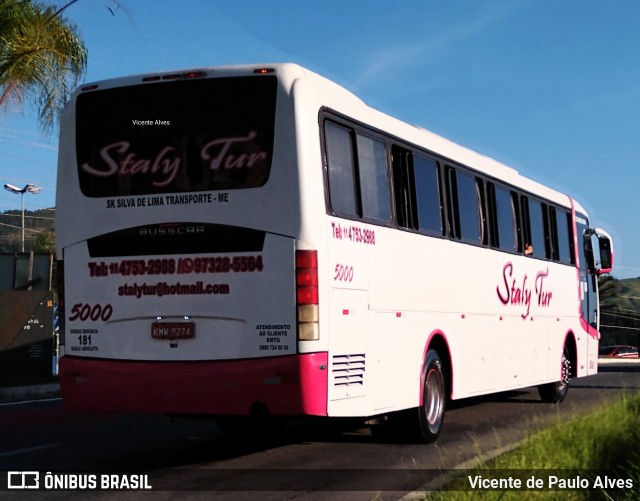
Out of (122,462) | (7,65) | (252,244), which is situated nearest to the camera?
(252,244)

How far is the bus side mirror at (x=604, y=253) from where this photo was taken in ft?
71.9

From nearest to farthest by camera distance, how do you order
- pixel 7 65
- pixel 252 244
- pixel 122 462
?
pixel 252 244 → pixel 122 462 → pixel 7 65

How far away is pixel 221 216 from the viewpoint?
403 inches

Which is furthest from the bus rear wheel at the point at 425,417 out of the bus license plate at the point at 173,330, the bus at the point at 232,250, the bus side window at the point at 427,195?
the bus license plate at the point at 173,330

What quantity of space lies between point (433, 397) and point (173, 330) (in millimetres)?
3819

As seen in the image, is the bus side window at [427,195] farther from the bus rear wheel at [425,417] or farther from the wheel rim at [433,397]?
the wheel rim at [433,397]

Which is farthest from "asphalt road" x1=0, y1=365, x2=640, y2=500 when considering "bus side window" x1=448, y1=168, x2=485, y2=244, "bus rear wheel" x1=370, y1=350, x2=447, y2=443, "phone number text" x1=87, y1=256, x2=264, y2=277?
"bus side window" x1=448, y1=168, x2=485, y2=244

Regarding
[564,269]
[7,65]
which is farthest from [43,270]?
[564,269]

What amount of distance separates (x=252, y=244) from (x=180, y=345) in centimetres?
112

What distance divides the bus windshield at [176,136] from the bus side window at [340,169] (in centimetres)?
68

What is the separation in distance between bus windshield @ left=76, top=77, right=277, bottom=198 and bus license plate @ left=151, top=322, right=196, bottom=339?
47.9 inches

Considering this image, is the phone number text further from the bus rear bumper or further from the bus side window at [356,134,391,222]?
the bus side window at [356,134,391,222]

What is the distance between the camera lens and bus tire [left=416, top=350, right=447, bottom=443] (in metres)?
12.5

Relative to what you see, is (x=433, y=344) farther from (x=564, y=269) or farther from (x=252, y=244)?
(x=564, y=269)
